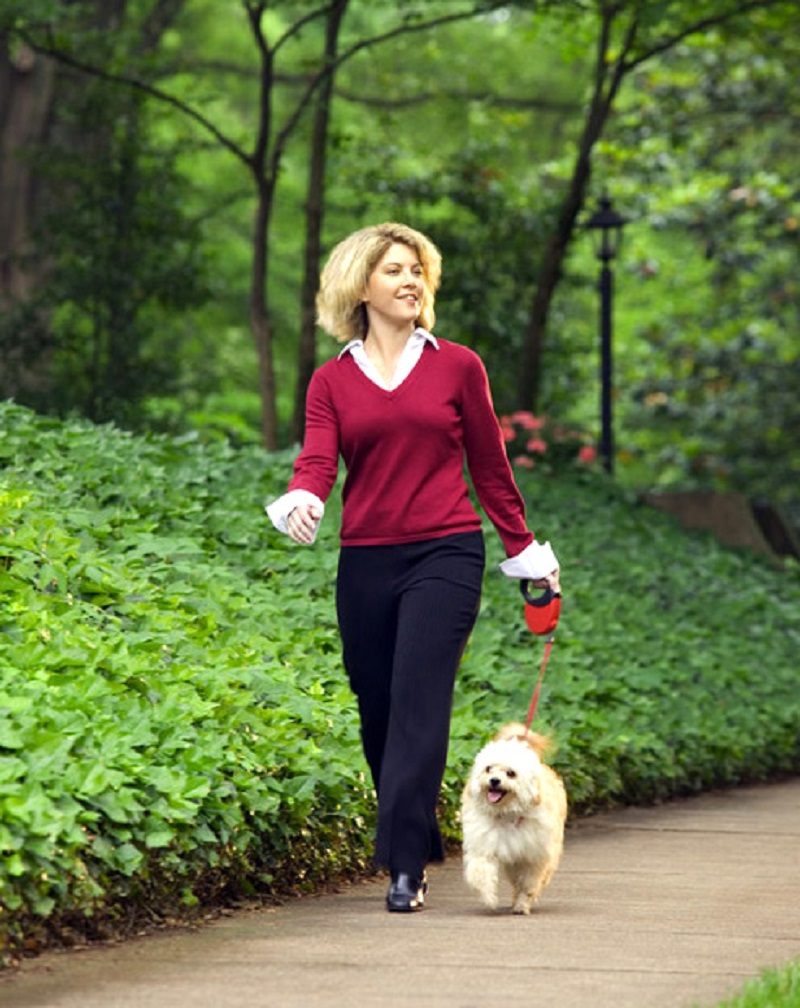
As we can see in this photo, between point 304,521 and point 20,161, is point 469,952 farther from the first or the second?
point 20,161

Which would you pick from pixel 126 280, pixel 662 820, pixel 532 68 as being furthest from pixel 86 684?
pixel 532 68

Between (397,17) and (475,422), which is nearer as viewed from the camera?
(475,422)

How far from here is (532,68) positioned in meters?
33.2

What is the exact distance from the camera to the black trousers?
6871 millimetres

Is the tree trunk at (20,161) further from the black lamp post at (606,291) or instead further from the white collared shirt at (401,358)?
the white collared shirt at (401,358)

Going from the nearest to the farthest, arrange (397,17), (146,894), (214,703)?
(146,894) → (214,703) → (397,17)

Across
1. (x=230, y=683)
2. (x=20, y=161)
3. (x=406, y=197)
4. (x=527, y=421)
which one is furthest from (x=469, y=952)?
(x=406, y=197)

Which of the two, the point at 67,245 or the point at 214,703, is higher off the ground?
the point at 67,245

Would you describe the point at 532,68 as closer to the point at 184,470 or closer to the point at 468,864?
the point at 184,470

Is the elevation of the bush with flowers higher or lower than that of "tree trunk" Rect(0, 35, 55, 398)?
lower

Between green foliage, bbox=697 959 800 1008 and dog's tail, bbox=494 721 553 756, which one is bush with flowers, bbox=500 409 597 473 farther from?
green foliage, bbox=697 959 800 1008

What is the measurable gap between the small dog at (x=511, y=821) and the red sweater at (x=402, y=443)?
0.79m

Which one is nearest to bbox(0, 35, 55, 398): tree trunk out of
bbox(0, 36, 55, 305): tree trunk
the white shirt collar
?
bbox(0, 36, 55, 305): tree trunk

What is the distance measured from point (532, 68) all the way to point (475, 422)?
2708 centimetres
